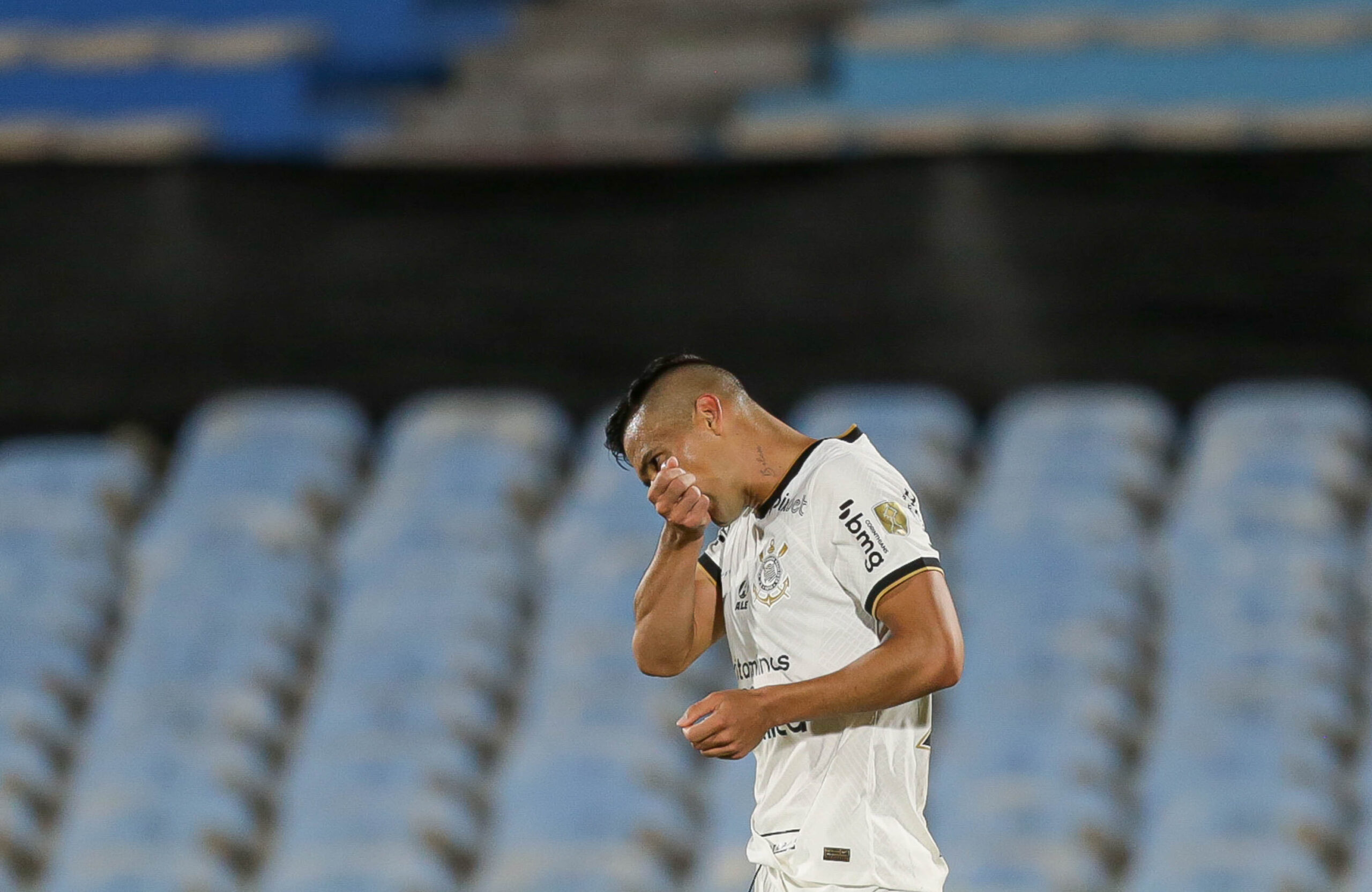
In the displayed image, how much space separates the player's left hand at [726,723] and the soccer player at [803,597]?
34 millimetres

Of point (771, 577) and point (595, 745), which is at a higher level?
point (595, 745)

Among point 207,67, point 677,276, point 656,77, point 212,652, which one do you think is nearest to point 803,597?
point 212,652

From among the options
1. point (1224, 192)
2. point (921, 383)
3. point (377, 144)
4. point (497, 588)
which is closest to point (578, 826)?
point (497, 588)

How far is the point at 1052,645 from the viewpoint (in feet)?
18.3

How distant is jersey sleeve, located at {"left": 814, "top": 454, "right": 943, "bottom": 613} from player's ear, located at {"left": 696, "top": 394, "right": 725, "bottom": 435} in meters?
0.15

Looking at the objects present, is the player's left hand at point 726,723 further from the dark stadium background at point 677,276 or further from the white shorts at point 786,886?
the dark stadium background at point 677,276

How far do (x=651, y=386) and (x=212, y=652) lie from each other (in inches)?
154

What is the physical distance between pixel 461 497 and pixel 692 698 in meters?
1.10

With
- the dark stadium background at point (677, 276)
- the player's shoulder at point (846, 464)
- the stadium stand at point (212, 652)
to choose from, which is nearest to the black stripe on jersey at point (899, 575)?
the player's shoulder at point (846, 464)

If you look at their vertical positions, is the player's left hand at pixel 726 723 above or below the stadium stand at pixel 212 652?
below

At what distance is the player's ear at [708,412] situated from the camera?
245 centimetres

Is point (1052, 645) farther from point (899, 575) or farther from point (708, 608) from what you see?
point (899, 575)

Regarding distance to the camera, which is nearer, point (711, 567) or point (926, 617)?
point (926, 617)

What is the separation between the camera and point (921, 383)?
6402mm
